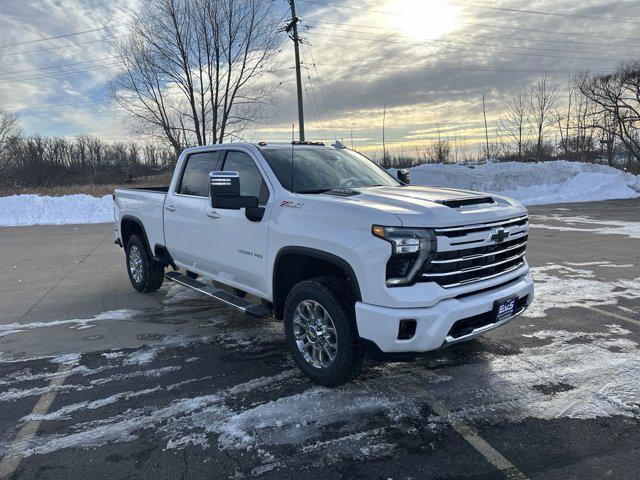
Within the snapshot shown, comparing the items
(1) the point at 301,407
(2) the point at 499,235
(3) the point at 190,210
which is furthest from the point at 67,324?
(2) the point at 499,235

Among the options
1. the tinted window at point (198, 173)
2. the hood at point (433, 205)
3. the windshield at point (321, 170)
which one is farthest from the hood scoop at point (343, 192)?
the tinted window at point (198, 173)

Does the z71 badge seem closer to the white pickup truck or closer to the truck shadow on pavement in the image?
the white pickup truck

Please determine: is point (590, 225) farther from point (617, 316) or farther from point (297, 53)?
point (297, 53)

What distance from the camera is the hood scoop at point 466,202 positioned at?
3.58 meters

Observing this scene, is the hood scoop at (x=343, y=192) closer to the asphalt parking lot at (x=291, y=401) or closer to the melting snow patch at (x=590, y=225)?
the asphalt parking lot at (x=291, y=401)

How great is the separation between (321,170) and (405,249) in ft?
5.70

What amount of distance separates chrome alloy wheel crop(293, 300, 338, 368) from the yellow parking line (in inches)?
78.1

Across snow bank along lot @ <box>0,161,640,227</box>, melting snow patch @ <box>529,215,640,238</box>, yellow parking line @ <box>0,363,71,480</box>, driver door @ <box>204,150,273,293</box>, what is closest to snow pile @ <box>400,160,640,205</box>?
snow bank along lot @ <box>0,161,640,227</box>

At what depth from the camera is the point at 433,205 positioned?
135 inches

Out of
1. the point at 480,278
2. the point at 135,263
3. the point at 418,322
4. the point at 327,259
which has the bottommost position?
the point at 135,263

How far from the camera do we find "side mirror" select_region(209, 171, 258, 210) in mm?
4016

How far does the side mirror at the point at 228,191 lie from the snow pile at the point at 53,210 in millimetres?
15872

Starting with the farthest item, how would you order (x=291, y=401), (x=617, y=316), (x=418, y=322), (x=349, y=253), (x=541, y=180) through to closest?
(x=541, y=180) → (x=617, y=316) → (x=291, y=401) → (x=349, y=253) → (x=418, y=322)

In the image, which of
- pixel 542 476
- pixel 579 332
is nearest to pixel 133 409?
pixel 542 476
